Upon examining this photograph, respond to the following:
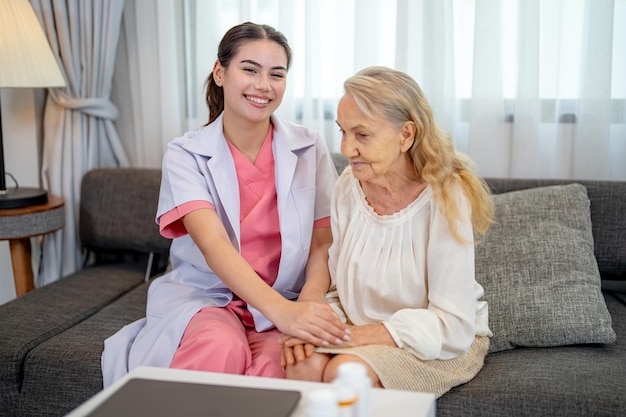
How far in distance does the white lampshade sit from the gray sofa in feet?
2.12

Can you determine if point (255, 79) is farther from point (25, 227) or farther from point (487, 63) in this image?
point (25, 227)

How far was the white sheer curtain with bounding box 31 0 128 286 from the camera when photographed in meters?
2.70

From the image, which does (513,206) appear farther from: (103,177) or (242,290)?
(103,177)

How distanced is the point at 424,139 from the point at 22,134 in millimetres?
1803

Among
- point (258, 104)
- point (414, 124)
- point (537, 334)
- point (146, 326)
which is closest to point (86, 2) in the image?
point (258, 104)

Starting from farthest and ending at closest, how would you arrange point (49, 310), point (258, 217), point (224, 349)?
1. point (49, 310)
2. point (258, 217)
3. point (224, 349)

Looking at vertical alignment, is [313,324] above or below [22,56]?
below

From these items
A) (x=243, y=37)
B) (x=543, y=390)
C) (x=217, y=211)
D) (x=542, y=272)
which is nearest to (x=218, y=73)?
(x=243, y=37)

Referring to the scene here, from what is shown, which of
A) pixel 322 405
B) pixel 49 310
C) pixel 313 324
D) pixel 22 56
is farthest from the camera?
pixel 22 56

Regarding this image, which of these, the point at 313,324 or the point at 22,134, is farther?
the point at 22,134

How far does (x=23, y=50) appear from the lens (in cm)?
244

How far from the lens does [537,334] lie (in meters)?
1.90

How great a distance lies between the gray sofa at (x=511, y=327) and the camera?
1.67 m

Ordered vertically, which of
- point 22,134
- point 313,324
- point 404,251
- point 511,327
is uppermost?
point 22,134
